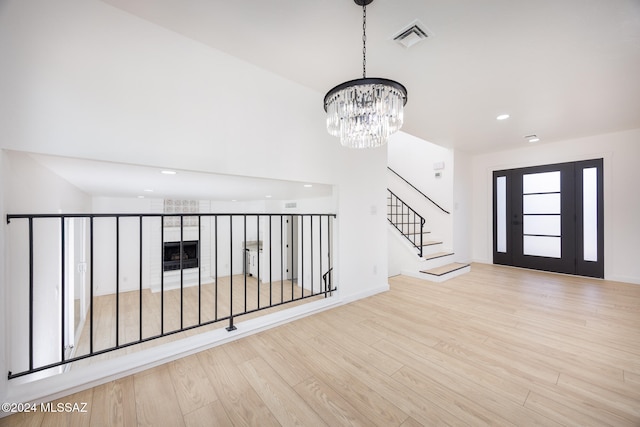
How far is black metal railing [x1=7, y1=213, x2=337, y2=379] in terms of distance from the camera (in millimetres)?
1696

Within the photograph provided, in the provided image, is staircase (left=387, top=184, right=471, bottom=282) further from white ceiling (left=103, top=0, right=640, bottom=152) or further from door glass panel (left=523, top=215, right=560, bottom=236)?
white ceiling (left=103, top=0, right=640, bottom=152)

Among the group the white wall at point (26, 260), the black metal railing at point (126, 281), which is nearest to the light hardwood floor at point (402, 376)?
the black metal railing at point (126, 281)

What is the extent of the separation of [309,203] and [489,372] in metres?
3.84

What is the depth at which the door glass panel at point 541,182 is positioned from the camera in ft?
16.3

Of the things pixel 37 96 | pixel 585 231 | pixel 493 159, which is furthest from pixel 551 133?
pixel 37 96

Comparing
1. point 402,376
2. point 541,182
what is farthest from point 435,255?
point 402,376

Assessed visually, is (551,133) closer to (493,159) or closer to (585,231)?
(493,159)

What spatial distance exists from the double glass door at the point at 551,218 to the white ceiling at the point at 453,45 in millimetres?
1779

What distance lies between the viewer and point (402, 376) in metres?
1.78

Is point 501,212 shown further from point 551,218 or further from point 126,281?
point 126,281

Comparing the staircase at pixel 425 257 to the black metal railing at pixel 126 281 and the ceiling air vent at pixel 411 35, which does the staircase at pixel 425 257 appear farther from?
the ceiling air vent at pixel 411 35

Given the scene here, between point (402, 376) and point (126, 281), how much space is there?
6.97m

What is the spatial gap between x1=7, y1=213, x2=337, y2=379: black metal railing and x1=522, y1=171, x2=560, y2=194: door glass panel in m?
4.56

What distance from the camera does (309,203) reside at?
5043 mm
